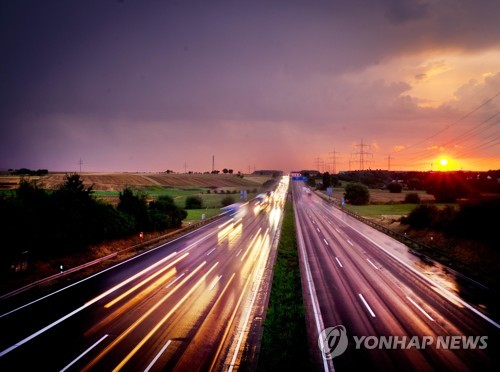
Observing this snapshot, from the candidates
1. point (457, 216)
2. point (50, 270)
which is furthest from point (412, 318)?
point (50, 270)

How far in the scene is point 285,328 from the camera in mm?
12883

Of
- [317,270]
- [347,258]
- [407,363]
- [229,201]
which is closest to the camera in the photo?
[407,363]

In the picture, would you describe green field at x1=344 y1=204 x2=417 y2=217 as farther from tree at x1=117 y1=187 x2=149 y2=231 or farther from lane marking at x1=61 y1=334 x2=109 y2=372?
lane marking at x1=61 y1=334 x2=109 y2=372

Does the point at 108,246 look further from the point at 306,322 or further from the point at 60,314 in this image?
the point at 306,322

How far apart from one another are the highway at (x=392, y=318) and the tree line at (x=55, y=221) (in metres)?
18.1

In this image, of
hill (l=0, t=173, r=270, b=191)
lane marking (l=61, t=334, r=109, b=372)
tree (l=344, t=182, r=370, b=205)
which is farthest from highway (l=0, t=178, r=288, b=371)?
tree (l=344, t=182, r=370, b=205)

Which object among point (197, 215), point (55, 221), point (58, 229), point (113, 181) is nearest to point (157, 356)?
point (58, 229)

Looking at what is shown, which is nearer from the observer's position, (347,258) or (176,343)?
(176,343)

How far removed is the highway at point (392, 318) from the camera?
10680 millimetres

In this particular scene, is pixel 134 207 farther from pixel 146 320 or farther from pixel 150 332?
pixel 150 332

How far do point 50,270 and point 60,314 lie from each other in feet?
24.8

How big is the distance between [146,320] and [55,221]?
14.5 metres

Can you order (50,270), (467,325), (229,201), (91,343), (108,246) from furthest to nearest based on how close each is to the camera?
(229,201)
(108,246)
(50,270)
(467,325)
(91,343)

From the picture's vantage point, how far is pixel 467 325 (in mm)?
13367
